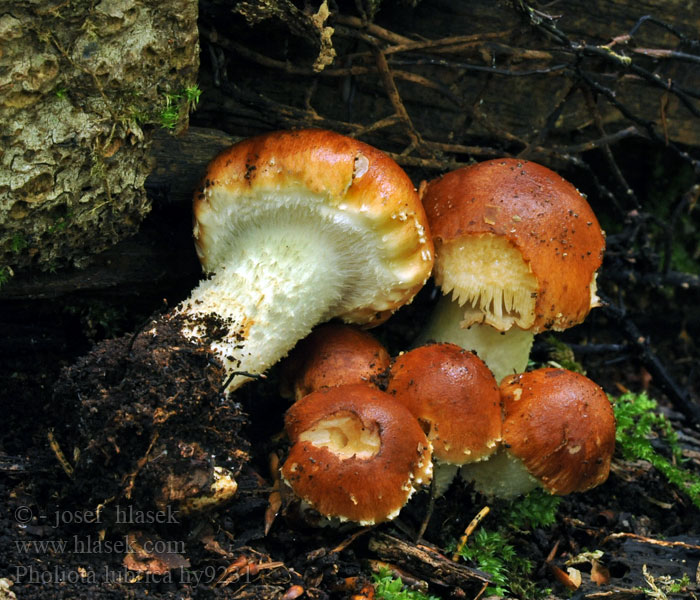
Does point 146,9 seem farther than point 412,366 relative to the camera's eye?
No

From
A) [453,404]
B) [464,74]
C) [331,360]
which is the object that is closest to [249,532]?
[331,360]

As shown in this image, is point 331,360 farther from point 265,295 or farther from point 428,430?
point 428,430

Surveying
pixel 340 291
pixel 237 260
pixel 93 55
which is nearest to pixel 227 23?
pixel 93 55

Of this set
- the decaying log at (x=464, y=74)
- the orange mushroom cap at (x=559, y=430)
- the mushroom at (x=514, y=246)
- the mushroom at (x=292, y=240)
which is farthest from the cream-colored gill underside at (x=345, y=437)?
the decaying log at (x=464, y=74)

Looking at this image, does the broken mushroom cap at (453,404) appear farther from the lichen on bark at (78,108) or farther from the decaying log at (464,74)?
the lichen on bark at (78,108)

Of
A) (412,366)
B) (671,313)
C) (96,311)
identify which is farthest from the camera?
(671,313)

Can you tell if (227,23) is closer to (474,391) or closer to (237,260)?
(237,260)

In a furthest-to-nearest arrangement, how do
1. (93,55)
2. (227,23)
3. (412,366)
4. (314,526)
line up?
(227,23) < (412,366) < (314,526) < (93,55)
